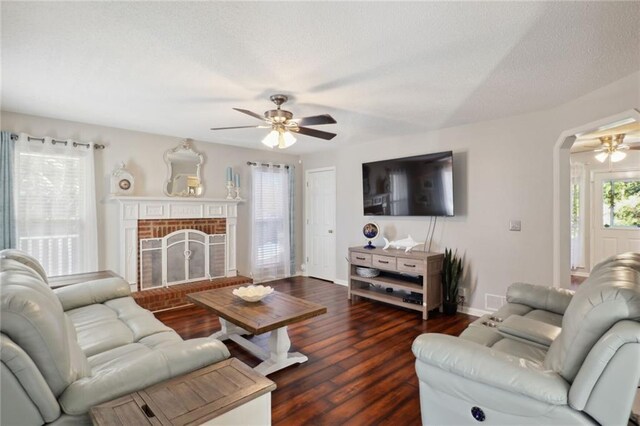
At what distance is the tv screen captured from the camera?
407cm

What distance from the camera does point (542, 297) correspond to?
8.55 feet

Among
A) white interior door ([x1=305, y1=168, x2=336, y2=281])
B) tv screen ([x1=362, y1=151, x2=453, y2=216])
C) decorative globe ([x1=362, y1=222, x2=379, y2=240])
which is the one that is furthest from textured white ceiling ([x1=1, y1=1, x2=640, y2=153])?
white interior door ([x1=305, y1=168, x2=336, y2=281])

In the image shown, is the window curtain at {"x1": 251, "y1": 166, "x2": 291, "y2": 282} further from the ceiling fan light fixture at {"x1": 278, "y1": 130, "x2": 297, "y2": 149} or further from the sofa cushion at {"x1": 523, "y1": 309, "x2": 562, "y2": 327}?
the sofa cushion at {"x1": 523, "y1": 309, "x2": 562, "y2": 327}

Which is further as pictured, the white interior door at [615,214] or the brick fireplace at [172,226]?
the white interior door at [615,214]

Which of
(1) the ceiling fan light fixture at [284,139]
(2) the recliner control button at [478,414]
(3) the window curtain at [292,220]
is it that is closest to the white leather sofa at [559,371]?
(2) the recliner control button at [478,414]

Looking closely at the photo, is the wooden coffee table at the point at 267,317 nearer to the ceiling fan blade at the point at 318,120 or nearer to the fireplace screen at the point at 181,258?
the ceiling fan blade at the point at 318,120

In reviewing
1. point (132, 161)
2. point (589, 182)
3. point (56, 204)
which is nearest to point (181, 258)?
point (132, 161)

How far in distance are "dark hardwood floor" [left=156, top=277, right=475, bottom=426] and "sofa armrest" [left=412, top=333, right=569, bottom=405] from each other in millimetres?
698

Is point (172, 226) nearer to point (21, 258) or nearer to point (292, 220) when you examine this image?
point (292, 220)

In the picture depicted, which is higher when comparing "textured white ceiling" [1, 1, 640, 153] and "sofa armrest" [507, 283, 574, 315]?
"textured white ceiling" [1, 1, 640, 153]

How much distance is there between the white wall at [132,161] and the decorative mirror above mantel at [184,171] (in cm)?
9

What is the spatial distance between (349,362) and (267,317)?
2.79 ft

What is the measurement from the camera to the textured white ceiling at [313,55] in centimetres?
174

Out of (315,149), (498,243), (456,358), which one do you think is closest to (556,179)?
(498,243)
